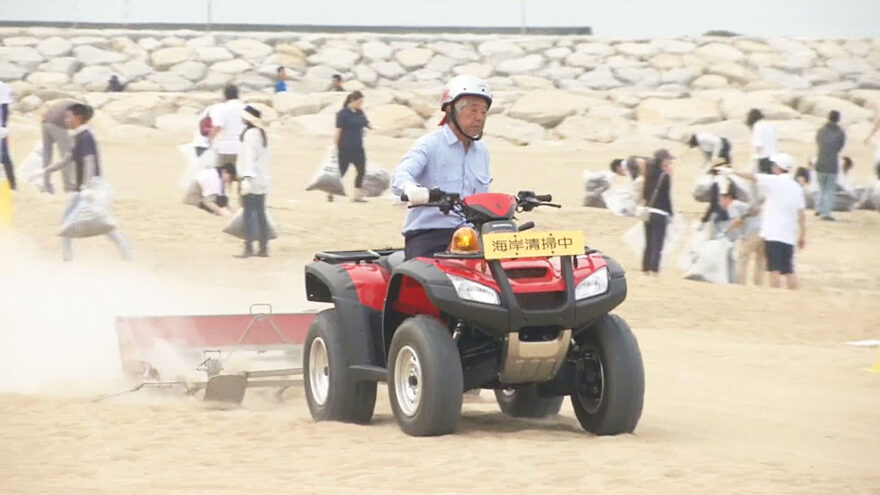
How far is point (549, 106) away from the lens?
41.6 meters

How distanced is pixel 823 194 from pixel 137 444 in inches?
829

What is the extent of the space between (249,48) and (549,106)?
930 centimetres

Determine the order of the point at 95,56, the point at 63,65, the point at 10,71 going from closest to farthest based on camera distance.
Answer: the point at 10,71 → the point at 63,65 → the point at 95,56

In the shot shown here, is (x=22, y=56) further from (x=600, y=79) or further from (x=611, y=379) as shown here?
(x=611, y=379)

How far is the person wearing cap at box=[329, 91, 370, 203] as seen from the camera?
26328mm

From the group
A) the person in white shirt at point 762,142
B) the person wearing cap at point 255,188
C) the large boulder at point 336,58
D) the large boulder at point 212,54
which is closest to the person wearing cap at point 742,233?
the person in white shirt at point 762,142

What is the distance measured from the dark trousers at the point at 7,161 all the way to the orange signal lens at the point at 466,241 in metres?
16.0

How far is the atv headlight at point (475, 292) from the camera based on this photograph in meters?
9.42

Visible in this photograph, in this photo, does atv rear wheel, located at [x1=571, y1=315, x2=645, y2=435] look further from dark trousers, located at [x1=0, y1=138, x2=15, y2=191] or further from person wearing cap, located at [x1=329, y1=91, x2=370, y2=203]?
person wearing cap, located at [x1=329, y1=91, x2=370, y2=203]

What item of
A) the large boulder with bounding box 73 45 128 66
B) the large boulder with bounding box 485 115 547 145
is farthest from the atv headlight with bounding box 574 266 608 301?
the large boulder with bounding box 73 45 128 66

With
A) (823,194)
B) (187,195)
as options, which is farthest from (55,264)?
(823,194)

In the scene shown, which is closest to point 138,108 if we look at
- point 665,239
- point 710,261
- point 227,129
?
point 227,129

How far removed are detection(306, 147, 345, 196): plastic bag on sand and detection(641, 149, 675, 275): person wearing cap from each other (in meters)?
6.84

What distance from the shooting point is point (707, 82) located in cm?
4675
